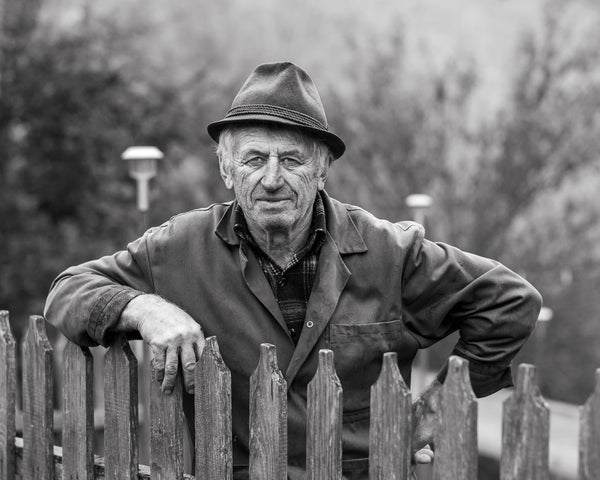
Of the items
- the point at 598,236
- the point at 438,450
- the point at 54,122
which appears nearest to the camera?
the point at 438,450

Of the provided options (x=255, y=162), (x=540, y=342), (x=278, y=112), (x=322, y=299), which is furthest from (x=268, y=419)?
(x=540, y=342)

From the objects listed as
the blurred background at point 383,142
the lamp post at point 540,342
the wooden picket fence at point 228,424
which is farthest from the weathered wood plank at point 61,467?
the lamp post at point 540,342

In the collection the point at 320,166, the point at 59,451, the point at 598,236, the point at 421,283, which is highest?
the point at 598,236

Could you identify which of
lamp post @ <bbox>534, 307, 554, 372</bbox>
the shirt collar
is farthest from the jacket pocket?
lamp post @ <bbox>534, 307, 554, 372</bbox>

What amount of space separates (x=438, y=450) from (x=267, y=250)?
832 millimetres

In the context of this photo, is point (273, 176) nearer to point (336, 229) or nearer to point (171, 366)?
point (336, 229)

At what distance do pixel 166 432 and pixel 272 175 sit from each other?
30.0 inches

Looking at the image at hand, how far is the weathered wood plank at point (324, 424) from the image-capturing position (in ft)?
6.72

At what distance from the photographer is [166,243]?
2490 mm

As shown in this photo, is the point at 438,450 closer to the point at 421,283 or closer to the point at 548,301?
the point at 421,283

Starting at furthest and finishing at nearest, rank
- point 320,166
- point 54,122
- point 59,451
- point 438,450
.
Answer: point 54,122
point 59,451
point 320,166
point 438,450

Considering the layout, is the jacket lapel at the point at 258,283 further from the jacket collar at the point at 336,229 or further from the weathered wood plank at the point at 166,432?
the weathered wood plank at the point at 166,432

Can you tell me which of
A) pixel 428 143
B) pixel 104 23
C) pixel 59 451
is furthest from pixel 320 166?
pixel 428 143

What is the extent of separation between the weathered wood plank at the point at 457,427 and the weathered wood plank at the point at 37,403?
1313 millimetres
